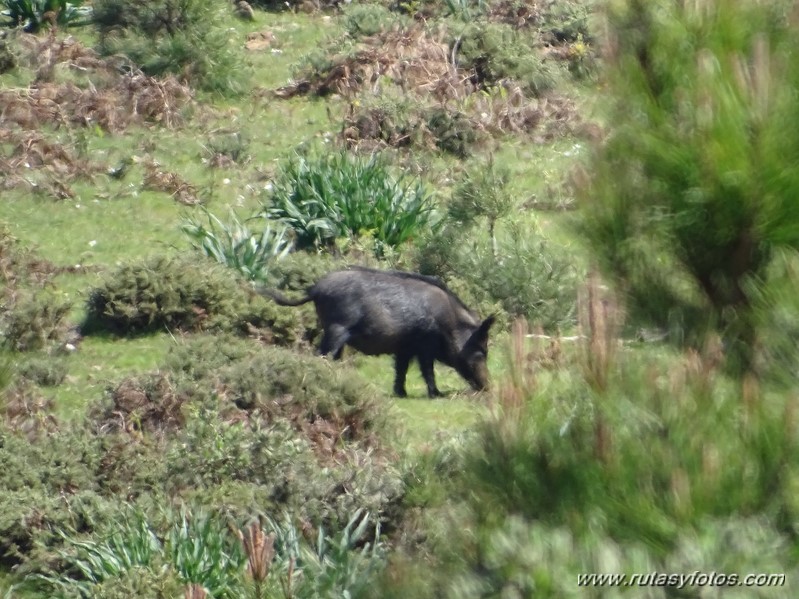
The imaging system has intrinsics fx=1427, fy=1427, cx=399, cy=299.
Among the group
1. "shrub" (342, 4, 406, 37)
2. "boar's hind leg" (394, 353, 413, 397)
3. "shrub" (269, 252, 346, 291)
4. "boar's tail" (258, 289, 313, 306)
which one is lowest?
"boar's hind leg" (394, 353, 413, 397)

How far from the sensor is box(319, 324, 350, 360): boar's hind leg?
11703 mm

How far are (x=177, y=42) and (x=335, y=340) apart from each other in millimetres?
8821

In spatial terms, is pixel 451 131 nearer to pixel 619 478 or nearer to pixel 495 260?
pixel 495 260

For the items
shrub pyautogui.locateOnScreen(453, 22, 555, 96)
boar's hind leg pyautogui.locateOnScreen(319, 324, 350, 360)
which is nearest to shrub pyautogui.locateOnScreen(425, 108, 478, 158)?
shrub pyautogui.locateOnScreen(453, 22, 555, 96)

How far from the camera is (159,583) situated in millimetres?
7371

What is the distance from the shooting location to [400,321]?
12.0m

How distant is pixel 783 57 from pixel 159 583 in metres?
4.28

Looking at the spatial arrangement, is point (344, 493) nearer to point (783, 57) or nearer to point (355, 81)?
point (783, 57)

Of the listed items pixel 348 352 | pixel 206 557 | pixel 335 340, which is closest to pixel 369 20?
pixel 348 352

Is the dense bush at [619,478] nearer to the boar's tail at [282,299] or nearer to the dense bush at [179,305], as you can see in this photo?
the boar's tail at [282,299]

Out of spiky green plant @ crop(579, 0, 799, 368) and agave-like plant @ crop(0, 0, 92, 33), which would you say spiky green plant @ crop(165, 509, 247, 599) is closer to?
spiky green plant @ crop(579, 0, 799, 368)

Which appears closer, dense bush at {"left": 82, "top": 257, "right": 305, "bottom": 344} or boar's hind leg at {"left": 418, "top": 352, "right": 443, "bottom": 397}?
boar's hind leg at {"left": 418, "top": 352, "right": 443, "bottom": 397}

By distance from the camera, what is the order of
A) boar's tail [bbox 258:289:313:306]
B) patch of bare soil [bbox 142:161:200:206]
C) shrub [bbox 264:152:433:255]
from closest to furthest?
boar's tail [bbox 258:289:313:306] → shrub [bbox 264:152:433:255] → patch of bare soil [bbox 142:161:200:206]

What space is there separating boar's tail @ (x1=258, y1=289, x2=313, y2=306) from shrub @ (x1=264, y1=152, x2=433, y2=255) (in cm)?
255
